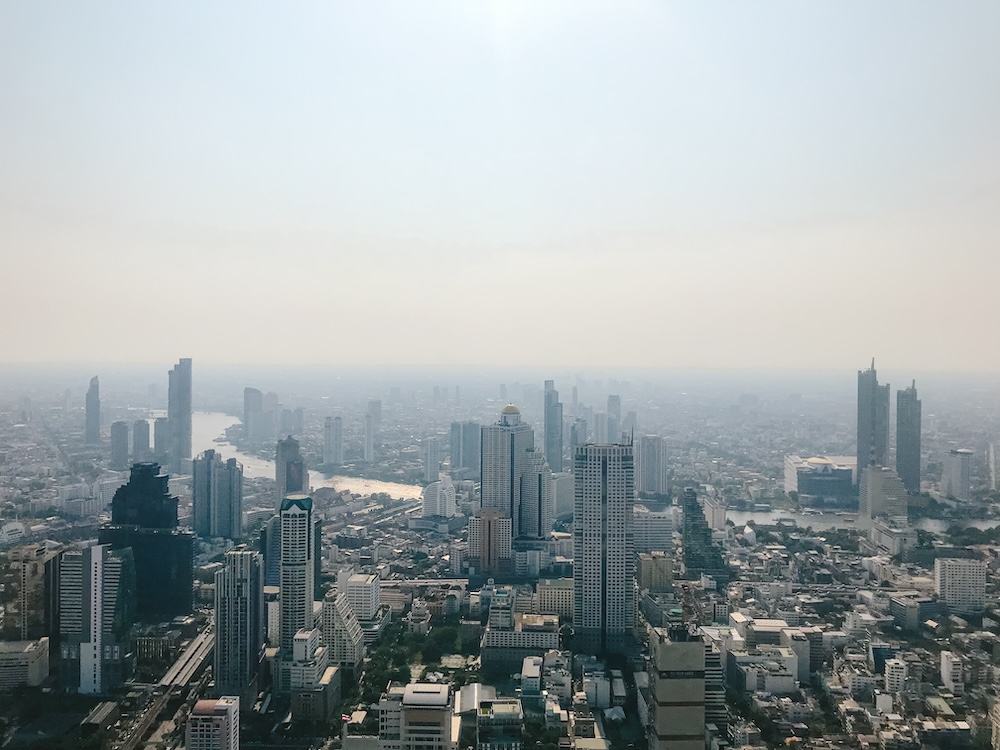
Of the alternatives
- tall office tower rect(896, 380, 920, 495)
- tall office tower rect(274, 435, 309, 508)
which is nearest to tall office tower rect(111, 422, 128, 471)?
tall office tower rect(274, 435, 309, 508)

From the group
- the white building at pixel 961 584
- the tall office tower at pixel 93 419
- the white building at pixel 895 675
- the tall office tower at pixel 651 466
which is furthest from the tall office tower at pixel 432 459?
the white building at pixel 895 675

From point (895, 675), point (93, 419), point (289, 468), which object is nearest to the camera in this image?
point (895, 675)

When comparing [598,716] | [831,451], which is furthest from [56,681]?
[831,451]

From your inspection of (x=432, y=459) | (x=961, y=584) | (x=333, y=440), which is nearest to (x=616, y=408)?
(x=432, y=459)

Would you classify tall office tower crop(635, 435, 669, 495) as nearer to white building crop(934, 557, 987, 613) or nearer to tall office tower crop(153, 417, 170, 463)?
white building crop(934, 557, 987, 613)

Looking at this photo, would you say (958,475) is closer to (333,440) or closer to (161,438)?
(333,440)

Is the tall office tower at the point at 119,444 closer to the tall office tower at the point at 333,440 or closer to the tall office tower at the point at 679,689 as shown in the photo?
the tall office tower at the point at 333,440

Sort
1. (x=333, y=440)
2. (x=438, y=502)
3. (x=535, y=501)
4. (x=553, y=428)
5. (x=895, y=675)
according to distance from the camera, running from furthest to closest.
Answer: (x=333, y=440) → (x=553, y=428) → (x=438, y=502) → (x=535, y=501) → (x=895, y=675)
